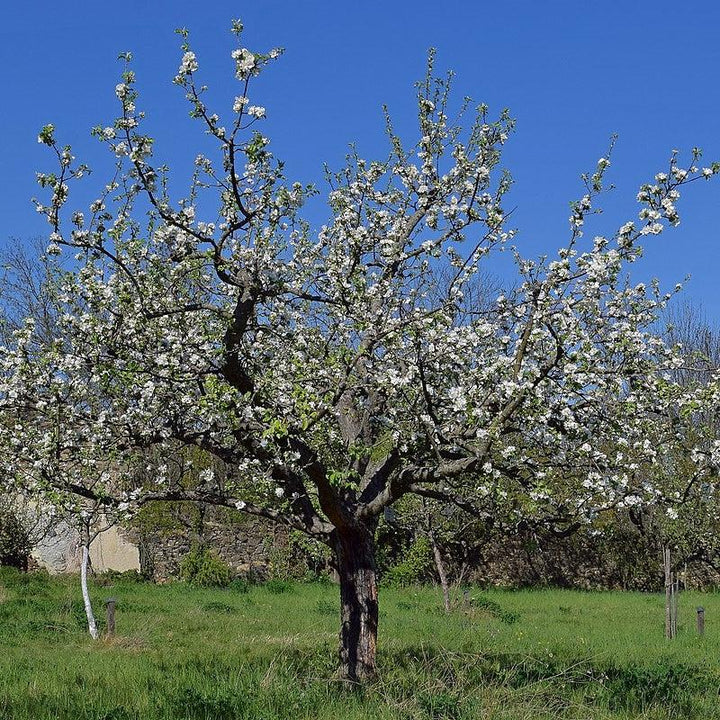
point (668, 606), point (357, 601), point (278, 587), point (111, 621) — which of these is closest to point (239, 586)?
point (278, 587)

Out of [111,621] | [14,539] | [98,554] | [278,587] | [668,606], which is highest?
[14,539]

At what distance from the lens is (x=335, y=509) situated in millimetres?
8945

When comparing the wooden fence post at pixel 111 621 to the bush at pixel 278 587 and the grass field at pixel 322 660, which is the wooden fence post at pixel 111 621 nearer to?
the grass field at pixel 322 660

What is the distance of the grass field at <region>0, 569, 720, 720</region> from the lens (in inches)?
325

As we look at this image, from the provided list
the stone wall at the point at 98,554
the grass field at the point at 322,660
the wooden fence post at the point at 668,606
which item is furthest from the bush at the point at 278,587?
the wooden fence post at the point at 668,606

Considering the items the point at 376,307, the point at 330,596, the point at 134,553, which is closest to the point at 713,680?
the point at 376,307

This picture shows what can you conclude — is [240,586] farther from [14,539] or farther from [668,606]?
[668,606]

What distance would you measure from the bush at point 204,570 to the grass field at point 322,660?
82.8 inches

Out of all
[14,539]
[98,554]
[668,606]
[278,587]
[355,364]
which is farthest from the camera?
[98,554]

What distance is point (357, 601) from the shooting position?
31.3 ft

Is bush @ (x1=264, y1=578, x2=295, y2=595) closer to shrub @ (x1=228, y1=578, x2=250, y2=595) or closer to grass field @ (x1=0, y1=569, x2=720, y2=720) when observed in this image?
shrub @ (x1=228, y1=578, x2=250, y2=595)

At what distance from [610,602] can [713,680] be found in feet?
46.7

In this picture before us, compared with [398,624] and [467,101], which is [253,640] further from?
[467,101]

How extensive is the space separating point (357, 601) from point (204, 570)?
17350 mm
